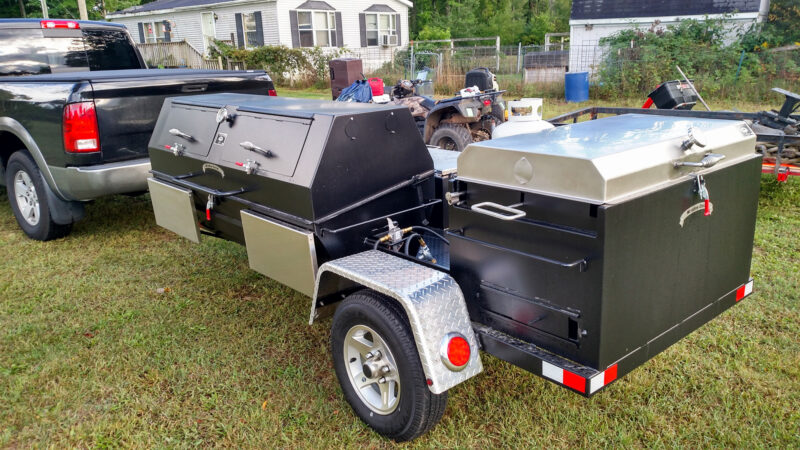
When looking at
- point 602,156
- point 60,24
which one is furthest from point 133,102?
point 602,156

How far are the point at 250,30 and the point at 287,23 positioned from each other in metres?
1.95

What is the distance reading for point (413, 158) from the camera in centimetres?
352

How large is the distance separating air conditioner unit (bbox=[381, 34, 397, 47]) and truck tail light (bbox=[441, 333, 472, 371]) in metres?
26.6

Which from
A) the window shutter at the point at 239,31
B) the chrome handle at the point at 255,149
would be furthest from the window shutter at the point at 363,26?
the chrome handle at the point at 255,149

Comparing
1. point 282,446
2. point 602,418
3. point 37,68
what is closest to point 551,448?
point 602,418

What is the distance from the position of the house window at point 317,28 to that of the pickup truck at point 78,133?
1986cm

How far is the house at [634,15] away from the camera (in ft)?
62.5

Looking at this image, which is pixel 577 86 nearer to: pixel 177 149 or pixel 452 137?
pixel 452 137

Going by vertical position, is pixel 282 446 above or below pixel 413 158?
below

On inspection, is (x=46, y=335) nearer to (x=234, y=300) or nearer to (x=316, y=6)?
(x=234, y=300)

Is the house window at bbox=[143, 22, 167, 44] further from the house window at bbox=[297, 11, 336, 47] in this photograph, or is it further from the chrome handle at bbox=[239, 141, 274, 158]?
the chrome handle at bbox=[239, 141, 274, 158]

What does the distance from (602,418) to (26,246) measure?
5.26 m

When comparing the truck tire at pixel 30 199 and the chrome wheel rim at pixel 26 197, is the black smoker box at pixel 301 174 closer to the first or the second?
the truck tire at pixel 30 199

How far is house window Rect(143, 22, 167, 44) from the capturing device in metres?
29.2
